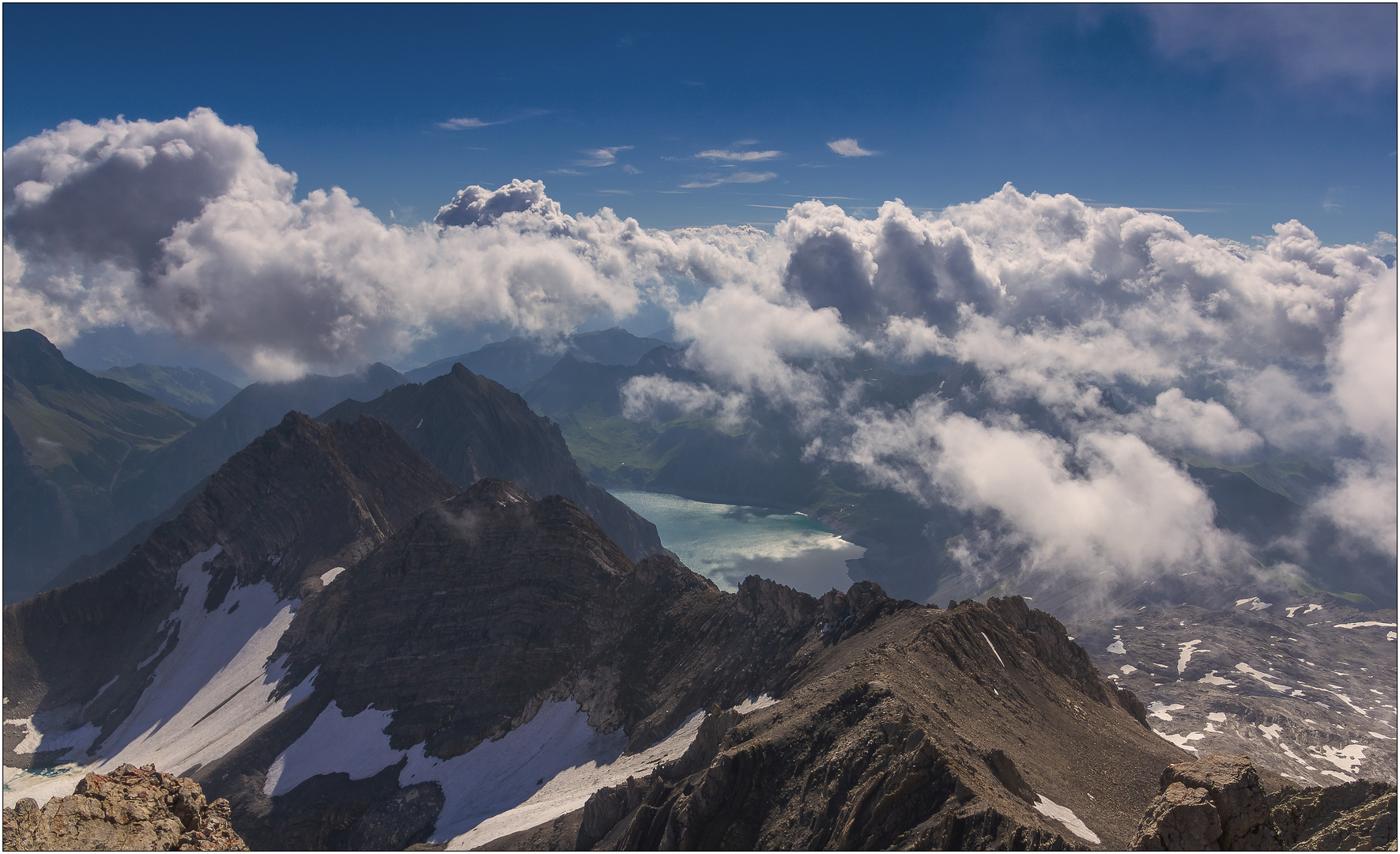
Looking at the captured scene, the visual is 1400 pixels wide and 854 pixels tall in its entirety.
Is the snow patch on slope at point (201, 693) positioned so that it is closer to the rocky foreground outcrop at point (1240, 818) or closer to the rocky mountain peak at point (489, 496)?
the rocky mountain peak at point (489, 496)

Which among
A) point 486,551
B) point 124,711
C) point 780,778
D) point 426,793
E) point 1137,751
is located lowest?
point 124,711

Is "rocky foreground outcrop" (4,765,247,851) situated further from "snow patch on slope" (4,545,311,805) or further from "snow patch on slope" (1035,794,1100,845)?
"snow patch on slope" (4,545,311,805)

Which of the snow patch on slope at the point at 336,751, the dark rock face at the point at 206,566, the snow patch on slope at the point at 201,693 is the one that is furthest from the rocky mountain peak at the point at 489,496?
the snow patch on slope at the point at 201,693

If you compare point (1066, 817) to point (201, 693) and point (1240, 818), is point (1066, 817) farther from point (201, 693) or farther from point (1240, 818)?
point (201, 693)

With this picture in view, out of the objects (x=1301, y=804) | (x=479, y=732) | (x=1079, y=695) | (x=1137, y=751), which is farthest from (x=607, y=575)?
(x=1301, y=804)

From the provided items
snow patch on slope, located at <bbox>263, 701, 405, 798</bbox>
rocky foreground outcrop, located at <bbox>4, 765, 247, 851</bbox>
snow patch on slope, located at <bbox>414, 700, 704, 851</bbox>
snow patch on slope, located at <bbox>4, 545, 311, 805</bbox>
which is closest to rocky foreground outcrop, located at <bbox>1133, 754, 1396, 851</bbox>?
rocky foreground outcrop, located at <bbox>4, 765, 247, 851</bbox>

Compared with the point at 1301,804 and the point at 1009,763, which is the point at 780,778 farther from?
the point at 1301,804
